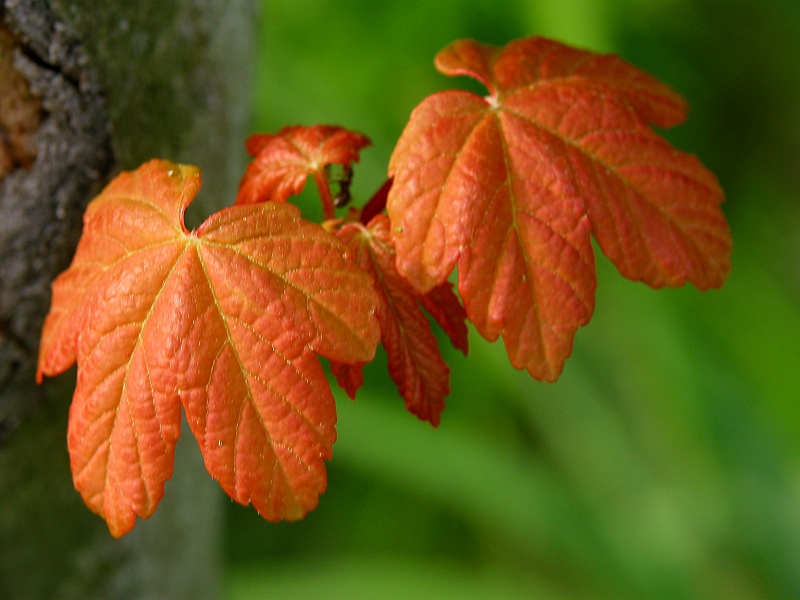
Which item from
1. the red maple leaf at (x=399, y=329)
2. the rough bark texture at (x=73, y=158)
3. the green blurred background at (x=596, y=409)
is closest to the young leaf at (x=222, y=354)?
the red maple leaf at (x=399, y=329)

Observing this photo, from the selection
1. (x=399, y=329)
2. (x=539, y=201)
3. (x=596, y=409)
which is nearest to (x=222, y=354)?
(x=399, y=329)

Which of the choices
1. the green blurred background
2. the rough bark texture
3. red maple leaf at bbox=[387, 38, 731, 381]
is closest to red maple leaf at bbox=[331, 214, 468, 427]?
red maple leaf at bbox=[387, 38, 731, 381]

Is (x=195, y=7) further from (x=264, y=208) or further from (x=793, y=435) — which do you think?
(x=793, y=435)

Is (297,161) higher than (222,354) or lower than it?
higher

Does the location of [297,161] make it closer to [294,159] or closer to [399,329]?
[294,159]

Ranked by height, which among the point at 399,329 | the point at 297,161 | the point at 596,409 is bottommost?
the point at 596,409

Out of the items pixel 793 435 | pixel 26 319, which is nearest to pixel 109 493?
pixel 26 319

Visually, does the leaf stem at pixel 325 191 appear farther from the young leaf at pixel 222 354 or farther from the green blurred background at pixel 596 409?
the green blurred background at pixel 596 409
